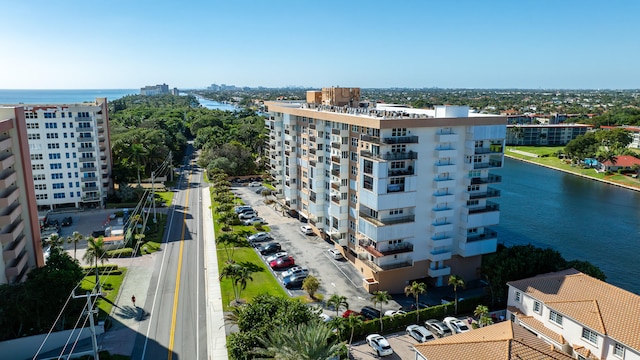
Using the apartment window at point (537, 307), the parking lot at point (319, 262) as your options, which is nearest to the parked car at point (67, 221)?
the parking lot at point (319, 262)

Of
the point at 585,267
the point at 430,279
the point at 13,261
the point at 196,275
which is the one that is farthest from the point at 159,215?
the point at 585,267

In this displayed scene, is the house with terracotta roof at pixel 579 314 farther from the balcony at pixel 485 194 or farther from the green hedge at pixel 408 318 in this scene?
the balcony at pixel 485 194

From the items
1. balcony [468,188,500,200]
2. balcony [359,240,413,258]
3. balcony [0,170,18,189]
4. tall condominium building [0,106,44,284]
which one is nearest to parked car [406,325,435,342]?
balcony [359,240,413,258]

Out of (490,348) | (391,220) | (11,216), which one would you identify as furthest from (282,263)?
(490,348)

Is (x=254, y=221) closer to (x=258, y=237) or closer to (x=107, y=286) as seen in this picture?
(x=258, y=237)

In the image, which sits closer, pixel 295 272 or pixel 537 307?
pixel 537 307
